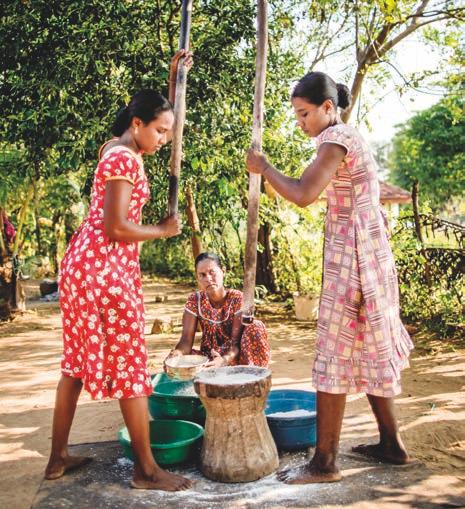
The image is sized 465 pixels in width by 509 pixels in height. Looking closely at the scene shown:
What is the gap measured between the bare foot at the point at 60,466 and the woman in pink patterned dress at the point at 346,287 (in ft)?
3.27

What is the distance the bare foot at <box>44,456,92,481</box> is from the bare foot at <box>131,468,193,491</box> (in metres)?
0.37

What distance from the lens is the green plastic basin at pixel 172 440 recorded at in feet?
8.91

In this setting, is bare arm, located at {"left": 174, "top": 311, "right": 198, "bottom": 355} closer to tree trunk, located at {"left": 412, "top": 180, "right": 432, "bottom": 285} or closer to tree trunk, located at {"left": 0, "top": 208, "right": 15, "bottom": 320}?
tree trunk, located at {"left": 412, "top": 180, "right": 432, "bottom": 285}

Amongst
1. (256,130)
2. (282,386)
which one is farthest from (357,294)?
(282,386)

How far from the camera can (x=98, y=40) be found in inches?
160

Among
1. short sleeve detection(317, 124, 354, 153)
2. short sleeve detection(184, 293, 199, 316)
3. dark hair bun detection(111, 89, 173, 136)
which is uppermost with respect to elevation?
dark hair bun detection(111, 89, 173, 136)

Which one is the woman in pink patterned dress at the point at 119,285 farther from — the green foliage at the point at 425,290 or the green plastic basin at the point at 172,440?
the green foliage at the point at 425,290

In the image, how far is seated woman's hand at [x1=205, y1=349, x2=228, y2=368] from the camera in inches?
123

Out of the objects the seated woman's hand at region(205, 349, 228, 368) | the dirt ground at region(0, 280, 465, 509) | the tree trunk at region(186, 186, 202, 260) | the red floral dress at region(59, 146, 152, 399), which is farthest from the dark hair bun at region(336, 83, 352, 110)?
Answer: the tree trunk at region(186, 186, 202, 260)

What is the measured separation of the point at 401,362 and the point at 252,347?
985 mm

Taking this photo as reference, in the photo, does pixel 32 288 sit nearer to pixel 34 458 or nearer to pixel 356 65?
pixel 356 65

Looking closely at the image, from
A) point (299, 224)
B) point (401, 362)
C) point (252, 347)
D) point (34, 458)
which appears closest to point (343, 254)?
point (401, 362)

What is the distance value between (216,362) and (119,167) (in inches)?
49.8

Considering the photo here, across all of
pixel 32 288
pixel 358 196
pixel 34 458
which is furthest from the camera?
pixel 32 288
